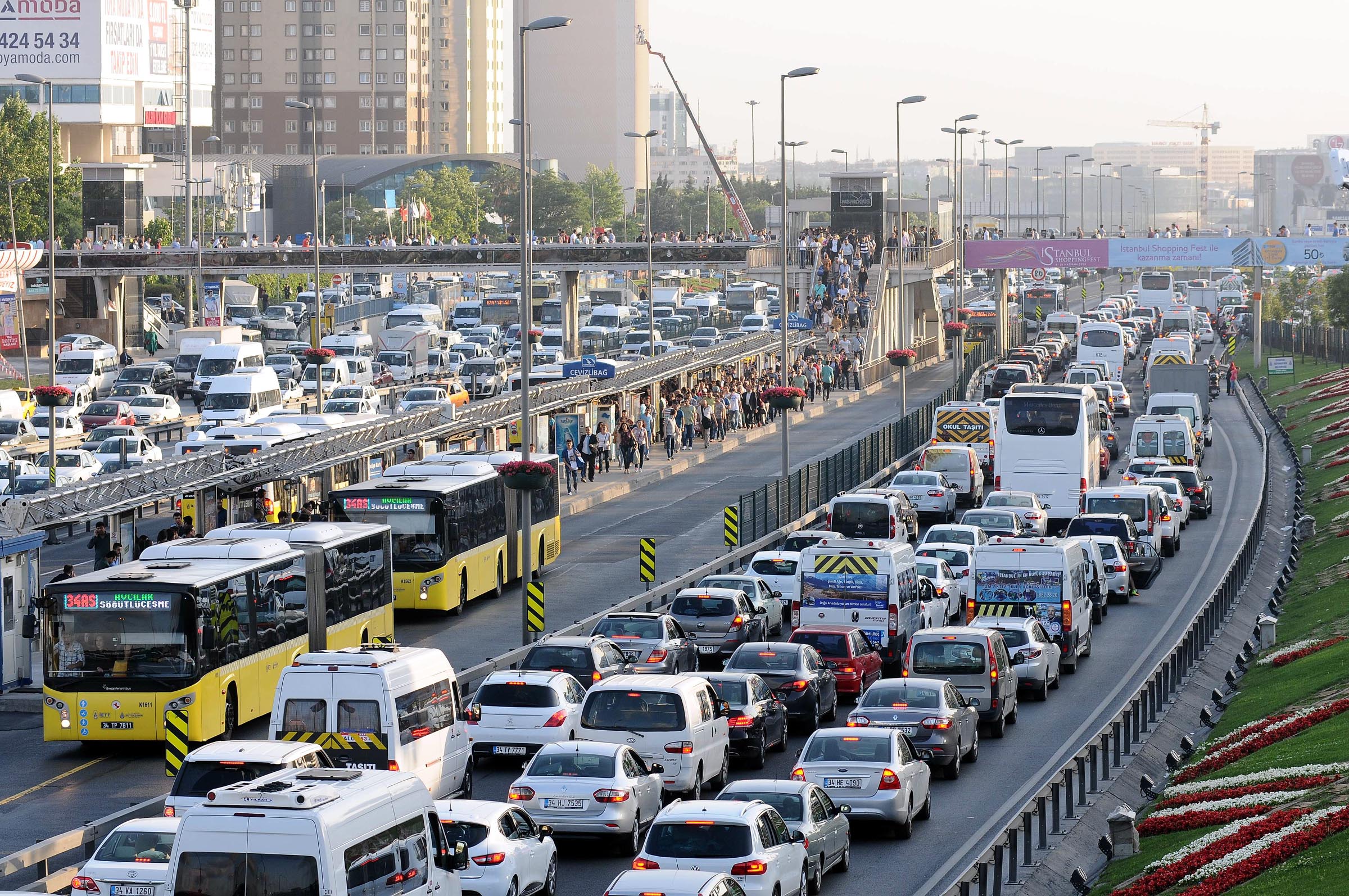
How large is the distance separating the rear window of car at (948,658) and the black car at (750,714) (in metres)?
2.41

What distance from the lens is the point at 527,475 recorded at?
3422 centimetres

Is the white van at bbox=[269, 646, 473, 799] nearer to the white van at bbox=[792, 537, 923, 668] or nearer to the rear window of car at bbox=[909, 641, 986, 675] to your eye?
the rear window of car at bbox=[909, 641, 986, 675]

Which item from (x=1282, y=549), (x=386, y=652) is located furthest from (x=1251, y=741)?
(x=1282, y=549)

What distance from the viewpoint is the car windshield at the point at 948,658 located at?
28.0 m

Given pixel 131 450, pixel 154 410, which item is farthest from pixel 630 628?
pixel 154 410

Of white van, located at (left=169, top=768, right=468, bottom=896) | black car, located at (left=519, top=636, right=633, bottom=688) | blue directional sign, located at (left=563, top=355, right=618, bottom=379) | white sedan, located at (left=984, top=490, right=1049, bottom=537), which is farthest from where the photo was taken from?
blue directional sign, located at (left=563, top=355, right=618, bottom=379)

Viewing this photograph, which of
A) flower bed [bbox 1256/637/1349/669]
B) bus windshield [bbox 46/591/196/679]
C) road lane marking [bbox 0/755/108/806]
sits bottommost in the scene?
road lane marking [bbox 0/755/108/806]

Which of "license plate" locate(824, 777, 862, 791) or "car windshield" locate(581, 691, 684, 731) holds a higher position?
"car windshield" locate(581, 691, 684, 731)

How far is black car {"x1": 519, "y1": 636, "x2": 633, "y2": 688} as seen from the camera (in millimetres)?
27844

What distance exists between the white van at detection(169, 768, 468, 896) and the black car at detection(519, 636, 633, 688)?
460 inches

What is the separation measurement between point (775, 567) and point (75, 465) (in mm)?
21244

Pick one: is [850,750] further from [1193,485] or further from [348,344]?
[348,344]

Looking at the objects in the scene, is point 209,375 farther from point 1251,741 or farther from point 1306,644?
point 1251,741

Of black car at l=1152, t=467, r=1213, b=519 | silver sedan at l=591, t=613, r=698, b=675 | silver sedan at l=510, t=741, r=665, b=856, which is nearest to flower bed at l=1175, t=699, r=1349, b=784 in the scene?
silver sedan at l=510, t=741, r=665, b=856
